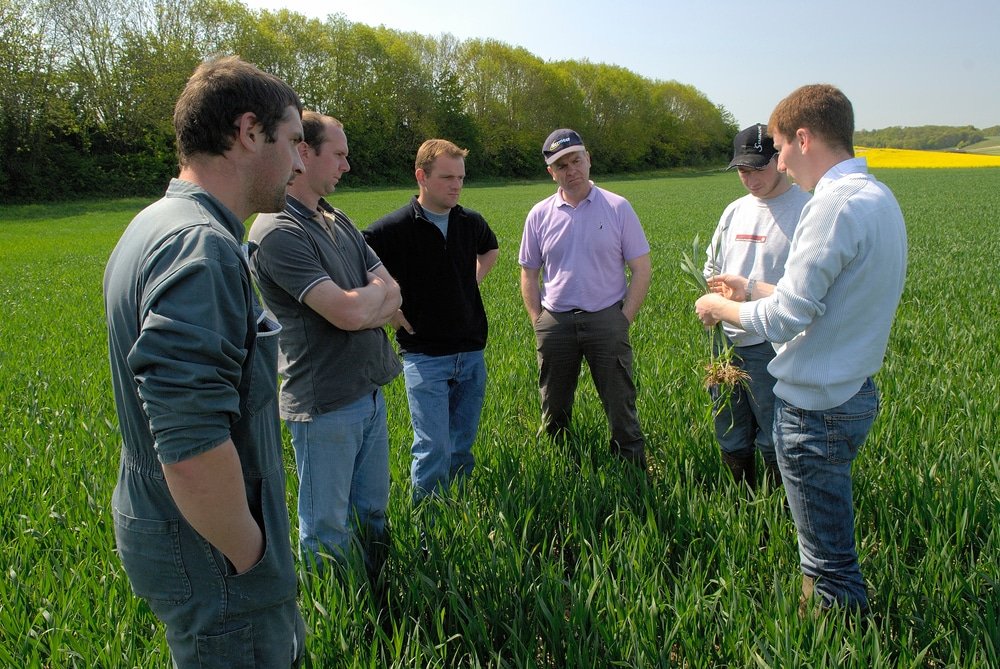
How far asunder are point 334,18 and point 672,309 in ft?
187

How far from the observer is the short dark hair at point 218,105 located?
145 cm

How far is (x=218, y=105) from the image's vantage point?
1456mm

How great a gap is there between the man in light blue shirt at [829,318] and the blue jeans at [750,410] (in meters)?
0.94

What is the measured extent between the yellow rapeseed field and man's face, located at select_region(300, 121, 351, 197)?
6836cm

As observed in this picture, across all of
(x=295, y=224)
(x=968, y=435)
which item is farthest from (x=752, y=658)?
(x=968, y=435)

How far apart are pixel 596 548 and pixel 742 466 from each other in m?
1.19

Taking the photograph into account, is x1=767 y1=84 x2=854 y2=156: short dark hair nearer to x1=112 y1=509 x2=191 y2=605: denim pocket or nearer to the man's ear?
the man's ear

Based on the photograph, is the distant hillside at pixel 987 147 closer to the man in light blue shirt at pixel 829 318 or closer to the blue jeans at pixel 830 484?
the man in light blue shirt at pixel 829 318

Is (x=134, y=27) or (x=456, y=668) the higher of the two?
(x=134, y=27)

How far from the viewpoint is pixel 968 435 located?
11.9ft

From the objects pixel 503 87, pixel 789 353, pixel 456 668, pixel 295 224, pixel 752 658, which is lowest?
pixel 456 668

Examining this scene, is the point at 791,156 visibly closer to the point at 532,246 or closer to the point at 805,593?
the point at 805,593

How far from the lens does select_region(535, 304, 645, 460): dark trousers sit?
3883 mm

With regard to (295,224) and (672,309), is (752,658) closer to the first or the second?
(295,224)
